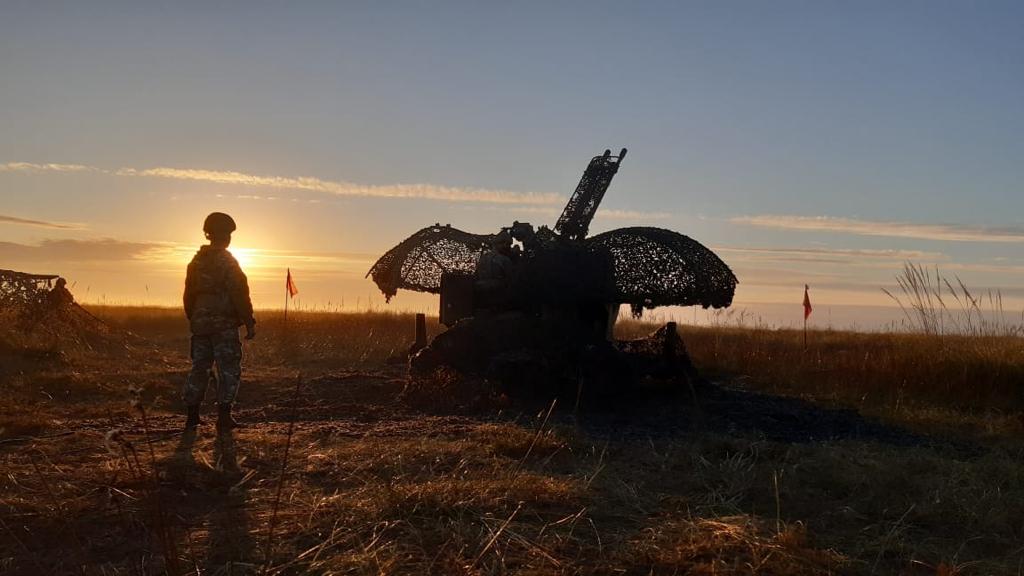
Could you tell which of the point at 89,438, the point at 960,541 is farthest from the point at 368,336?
the point at 960,541

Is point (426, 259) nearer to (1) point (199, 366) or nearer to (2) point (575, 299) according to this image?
(2) point (575, 299)

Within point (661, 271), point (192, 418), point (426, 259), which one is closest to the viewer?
point (192, 418)

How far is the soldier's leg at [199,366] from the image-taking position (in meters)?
7.35

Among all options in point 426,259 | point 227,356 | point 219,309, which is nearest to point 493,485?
point 227,356

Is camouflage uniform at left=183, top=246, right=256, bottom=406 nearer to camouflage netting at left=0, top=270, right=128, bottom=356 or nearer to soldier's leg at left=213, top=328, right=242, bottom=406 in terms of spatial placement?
soldier's leg at left=213, top=328, right=242, bottom=406

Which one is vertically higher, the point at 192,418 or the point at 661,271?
the point at 661,271

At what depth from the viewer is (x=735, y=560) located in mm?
4242

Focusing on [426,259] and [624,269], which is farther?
[426,259]

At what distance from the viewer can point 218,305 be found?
7223 millimetres

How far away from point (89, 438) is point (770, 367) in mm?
9519

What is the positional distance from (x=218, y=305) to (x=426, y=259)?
23.8 feet

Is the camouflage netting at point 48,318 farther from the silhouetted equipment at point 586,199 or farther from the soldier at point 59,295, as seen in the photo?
the silhouetted equipment at point 586,199

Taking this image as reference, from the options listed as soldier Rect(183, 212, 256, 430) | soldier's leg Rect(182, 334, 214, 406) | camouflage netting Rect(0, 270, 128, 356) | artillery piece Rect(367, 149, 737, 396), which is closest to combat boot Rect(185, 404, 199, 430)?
soldier's leg Rect(182, 334, 214, 406)

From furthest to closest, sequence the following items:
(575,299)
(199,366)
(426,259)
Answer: (426,259)
(575,299)
(199,366)
